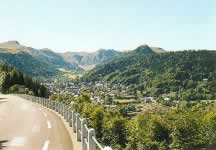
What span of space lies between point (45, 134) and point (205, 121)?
9762 cm

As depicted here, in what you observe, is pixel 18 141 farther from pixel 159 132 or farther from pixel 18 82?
pixel 18 82

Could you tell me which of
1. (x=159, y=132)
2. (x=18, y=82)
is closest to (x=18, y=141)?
(x=159, y=132)

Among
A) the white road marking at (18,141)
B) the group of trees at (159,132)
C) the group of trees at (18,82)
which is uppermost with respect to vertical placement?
the white road marking at (18,141)

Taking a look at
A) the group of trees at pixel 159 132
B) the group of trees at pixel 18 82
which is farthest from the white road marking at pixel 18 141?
the group of trees at pixel 18 82

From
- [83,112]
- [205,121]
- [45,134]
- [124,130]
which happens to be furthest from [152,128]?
[45,134]

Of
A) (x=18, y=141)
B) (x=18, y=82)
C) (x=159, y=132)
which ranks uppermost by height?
(x=18, y=141)

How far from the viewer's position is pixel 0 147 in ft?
51.6

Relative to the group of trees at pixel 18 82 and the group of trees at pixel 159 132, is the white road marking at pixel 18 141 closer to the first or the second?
the group of trees at pixel 159 132

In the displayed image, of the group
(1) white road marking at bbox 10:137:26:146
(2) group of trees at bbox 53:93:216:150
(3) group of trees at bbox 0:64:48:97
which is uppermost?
(1) white road marking at bbox 10:137:26:146

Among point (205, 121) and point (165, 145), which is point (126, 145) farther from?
point (205, 121)

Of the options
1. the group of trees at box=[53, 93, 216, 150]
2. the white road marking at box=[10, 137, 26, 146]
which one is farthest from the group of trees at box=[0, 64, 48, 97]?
the white road marking at box=[10, 137, 26, 146]

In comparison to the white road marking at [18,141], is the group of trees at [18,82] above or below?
below

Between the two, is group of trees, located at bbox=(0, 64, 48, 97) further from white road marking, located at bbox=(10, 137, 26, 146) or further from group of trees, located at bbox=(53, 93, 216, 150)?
white road marking, located at bbox=(10, 137, 26, 146)

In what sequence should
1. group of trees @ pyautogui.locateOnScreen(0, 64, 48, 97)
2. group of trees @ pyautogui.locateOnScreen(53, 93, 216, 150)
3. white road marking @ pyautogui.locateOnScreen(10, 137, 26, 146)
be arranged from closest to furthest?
white road marking @ pyautogui.locateOnScreen(10, 137, 26, 146), group of trees @ pyautogui.locateOnScreen(53, 93, 216, 150), group of trees @ pyautogui.locateOnScreen(0, 64, 48, 97)
